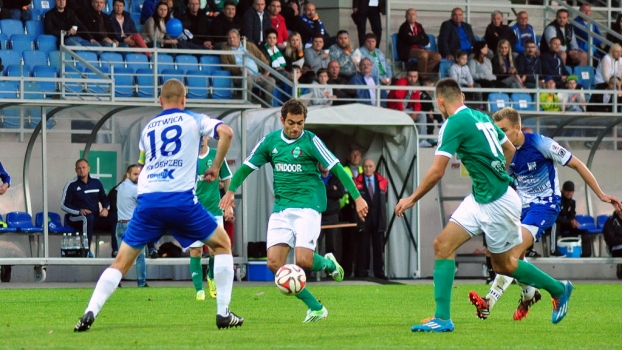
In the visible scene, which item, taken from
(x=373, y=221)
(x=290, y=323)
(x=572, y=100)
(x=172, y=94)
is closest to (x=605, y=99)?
(x=572, y=100)

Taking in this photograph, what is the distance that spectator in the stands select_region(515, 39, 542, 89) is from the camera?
25620mm

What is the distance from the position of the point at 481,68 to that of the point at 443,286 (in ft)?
52.7

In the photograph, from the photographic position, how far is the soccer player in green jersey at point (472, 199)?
9.64m

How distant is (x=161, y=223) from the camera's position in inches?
380

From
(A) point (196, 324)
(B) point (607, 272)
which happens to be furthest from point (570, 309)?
(B) point (607, 272)

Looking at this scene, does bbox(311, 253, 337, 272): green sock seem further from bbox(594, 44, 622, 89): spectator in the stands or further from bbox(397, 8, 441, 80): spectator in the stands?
bbox(594, 44, 622, 89): spectator in the stands

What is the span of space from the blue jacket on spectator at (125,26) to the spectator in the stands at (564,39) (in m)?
9.99

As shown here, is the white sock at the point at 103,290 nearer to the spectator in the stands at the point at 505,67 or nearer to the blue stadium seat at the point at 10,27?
the blue stadium seat at the point at 10,27

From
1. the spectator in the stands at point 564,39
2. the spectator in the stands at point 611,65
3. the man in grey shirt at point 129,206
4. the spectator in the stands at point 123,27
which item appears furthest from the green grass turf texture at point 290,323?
the spectator in the stands at point 564,39

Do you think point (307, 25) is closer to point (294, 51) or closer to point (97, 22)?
point (294, 51)

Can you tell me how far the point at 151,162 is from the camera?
9.70 metres

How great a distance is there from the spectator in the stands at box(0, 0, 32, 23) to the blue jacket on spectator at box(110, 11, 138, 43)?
1.66 meters

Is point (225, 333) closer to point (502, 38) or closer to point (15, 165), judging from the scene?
point (15, 165)

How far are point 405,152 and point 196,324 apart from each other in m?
12.0
